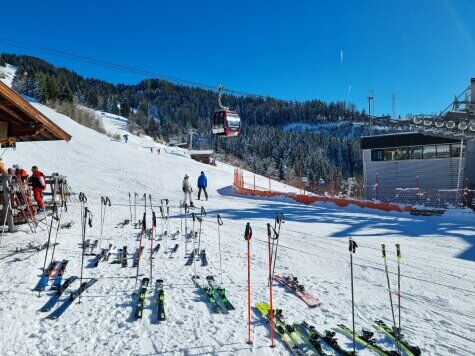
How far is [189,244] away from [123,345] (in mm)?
5038

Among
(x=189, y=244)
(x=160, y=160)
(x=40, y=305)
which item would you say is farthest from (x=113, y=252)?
(x=160, y=160)

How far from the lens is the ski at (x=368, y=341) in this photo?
4086 millimetres

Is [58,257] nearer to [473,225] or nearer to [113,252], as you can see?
[113,252]

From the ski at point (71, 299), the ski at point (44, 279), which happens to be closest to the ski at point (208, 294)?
the ski at point (71, 299)

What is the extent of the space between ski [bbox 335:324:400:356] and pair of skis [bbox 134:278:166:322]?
2418 mm

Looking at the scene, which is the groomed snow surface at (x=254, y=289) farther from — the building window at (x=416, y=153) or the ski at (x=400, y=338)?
the building window at (x=416, y=153)

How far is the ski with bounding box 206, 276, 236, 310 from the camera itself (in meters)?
5.32

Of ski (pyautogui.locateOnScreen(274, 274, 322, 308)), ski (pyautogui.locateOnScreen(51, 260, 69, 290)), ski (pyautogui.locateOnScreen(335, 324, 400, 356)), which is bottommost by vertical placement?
ski (pyautogui.locateOnScreen(335, 324, 400, 356))

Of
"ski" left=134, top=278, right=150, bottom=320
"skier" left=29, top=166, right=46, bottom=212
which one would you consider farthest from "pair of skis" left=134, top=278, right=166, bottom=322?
"skier" left=29, top=166, right=46, bottom=212

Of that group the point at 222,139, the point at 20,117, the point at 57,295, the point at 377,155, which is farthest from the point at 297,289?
the point at 222,139

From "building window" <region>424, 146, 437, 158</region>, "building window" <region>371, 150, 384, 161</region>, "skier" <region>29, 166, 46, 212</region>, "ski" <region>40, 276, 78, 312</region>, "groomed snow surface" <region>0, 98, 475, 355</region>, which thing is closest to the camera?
"groomed snow surface" <region>0, 98, 475, 355</region>

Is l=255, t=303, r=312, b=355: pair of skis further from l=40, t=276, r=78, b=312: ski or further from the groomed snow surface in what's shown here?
l=40, t=276, r=78, b=312: ski

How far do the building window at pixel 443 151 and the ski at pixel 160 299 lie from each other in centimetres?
2714

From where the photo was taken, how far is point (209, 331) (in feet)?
14.9
